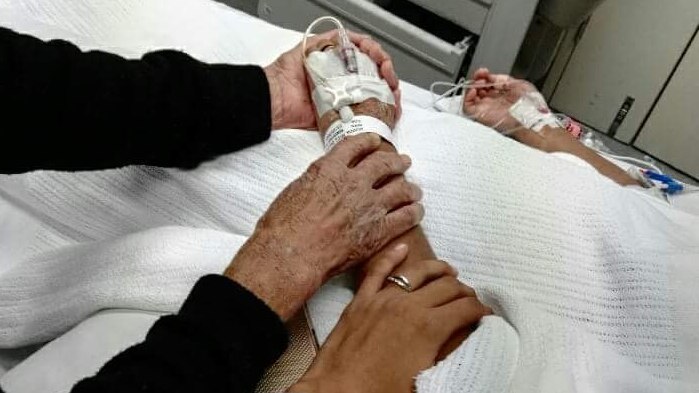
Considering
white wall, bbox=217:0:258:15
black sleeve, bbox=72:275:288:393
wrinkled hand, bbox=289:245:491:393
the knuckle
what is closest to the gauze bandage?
the knuckle

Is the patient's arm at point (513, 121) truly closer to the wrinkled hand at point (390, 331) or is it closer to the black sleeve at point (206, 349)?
the wrinkled hand at point (390, 331)

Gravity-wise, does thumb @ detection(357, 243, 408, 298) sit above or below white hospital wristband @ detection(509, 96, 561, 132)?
below

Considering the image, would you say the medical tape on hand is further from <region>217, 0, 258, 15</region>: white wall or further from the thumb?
<region>217, 0, 258, 15</region>: white wall

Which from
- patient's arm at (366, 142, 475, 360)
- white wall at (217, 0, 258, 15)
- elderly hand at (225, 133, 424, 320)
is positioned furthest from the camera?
white wall at (217, 0, 258, 15)

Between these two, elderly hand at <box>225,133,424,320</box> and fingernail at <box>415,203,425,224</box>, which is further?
fingernail at <box>415,203,425,224</box>

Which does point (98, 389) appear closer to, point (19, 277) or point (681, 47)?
point (19, 277)

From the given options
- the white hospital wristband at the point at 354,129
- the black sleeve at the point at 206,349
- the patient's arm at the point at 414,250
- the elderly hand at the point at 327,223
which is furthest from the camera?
the white hospital wristband at the point at 354,129

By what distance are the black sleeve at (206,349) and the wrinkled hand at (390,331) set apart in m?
0.05

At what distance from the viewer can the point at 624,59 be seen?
A: 7.14 feet

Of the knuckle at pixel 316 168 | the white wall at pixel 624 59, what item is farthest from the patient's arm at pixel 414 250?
the white wall at pixel 624 59

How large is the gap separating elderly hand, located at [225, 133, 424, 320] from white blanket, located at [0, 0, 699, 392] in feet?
0.23

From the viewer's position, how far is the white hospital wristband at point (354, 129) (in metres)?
0.94

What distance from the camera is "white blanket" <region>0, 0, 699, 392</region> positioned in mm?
747

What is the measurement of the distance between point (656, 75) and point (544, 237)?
156cm
